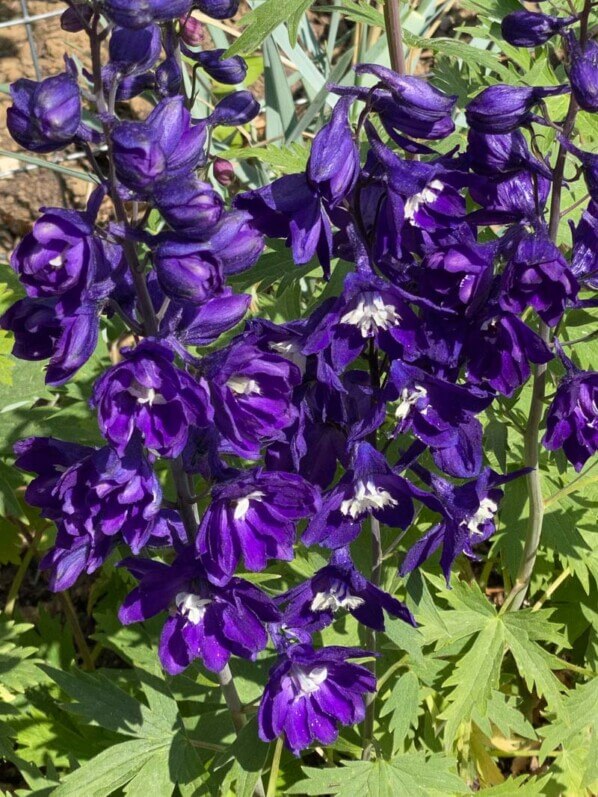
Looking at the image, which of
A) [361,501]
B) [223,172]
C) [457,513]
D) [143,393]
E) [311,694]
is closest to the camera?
[143,393]

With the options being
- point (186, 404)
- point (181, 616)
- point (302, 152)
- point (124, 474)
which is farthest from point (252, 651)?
point (302, 152)

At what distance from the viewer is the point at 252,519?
63.3 inches

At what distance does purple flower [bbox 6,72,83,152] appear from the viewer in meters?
1.29

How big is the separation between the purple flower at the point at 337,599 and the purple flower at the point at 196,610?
4.0 inches

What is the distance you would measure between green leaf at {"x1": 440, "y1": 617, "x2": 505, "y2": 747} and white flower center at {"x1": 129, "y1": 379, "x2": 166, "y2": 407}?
1.05 metres

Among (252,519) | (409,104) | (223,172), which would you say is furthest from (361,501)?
(223,172)

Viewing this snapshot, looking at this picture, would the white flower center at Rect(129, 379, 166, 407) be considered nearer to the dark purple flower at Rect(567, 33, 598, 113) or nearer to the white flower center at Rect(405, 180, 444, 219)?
the white flower center at Rect(405, 180, 444, 219)

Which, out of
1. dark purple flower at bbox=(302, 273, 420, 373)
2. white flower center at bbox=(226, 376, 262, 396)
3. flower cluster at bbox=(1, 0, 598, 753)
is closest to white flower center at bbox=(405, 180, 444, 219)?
flower cluster at bbox=(1, 0, 598, 753)

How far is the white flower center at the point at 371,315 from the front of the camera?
1484mm

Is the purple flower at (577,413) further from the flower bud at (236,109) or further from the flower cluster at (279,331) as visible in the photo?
the flower bud at (236,109)

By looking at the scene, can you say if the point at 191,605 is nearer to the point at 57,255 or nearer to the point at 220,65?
the point at 57,255

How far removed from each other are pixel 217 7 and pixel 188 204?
2.56 ft

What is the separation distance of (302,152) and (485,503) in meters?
0.97

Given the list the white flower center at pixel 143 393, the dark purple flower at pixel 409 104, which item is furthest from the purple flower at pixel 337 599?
the dark purple flower at pixel 409 104
